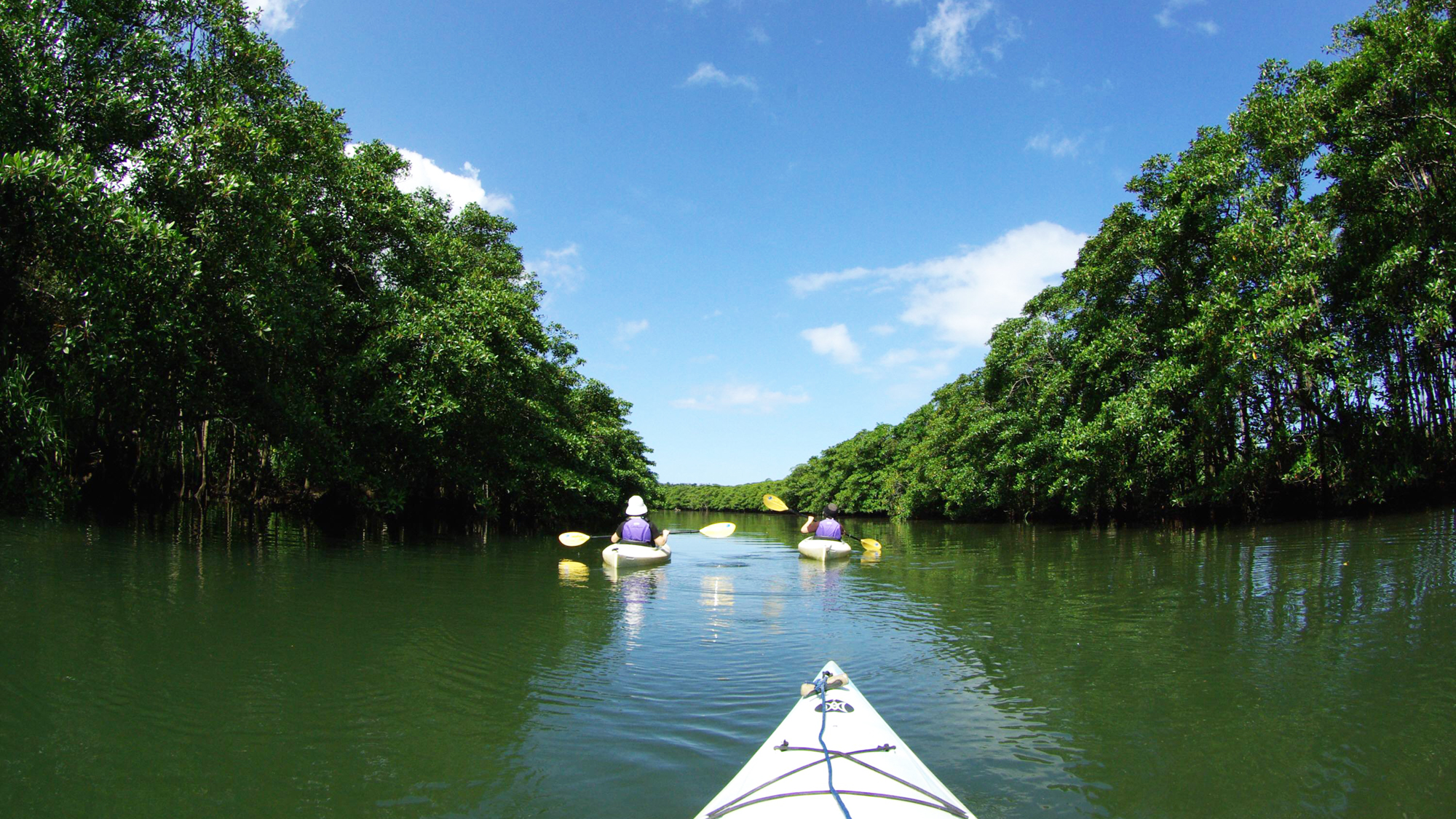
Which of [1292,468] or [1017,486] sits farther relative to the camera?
[1017,486]

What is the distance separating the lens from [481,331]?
1683 cm

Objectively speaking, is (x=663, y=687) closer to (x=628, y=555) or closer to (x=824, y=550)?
(x=628, y=555)

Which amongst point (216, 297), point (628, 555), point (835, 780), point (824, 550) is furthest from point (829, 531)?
point (835, 780)

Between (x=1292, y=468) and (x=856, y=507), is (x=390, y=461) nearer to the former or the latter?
(x=1292, y=468)

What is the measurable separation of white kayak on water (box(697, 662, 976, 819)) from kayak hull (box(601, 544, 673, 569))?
31.7 ft

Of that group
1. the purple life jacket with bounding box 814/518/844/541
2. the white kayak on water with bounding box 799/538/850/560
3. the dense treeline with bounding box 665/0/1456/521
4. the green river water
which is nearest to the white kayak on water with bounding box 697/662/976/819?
the green river water

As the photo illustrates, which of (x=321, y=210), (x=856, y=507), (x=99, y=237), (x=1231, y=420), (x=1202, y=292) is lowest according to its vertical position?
(x=856, y=507)

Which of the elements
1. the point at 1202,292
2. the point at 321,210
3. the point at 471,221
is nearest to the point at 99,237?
the point at 321,210

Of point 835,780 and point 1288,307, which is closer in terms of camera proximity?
point 835,780

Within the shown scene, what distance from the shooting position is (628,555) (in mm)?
12945

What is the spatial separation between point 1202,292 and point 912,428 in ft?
108

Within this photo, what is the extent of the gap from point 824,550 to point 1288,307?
10.8 meters

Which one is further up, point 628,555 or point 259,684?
point 259,684

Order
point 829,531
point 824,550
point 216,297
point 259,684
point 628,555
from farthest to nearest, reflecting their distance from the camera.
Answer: point 829,531 < point 824,550 < point 628,555 < point 216,297 < point 259,684
